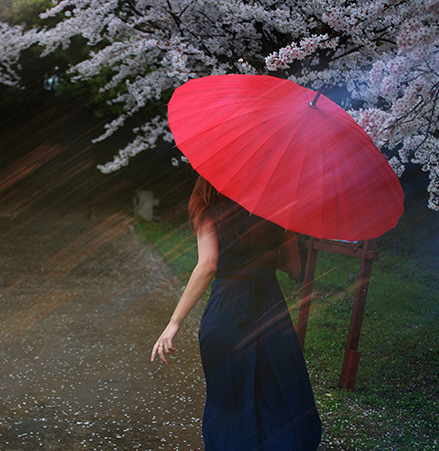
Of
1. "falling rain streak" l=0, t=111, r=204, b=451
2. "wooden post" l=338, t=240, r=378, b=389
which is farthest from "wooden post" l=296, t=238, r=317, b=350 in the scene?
"falling rain streak" l=0, t=111, r=204, b=451

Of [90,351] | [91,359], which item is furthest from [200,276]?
[90,351]

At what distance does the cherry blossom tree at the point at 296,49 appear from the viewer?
12.1ft

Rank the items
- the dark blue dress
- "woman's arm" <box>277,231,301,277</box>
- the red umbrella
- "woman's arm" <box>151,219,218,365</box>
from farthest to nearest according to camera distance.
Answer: "woman's arm" <box>277,231,301,277</box> < the dark blue dress < "woman's arm" <box>151,219,218,365</box> < the red umbrella

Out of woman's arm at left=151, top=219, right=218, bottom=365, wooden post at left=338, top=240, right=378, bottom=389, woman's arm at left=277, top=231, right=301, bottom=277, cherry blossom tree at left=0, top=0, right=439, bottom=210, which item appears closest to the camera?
woman's arm at left=151, top=219, right=218, bottom=365

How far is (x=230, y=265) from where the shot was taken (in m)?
2.47

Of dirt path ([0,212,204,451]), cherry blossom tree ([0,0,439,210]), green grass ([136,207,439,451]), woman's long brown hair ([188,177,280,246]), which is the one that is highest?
cherry blossom tree ([0,0,439,210])

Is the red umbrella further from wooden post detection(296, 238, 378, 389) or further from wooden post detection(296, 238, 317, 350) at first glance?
wooden post detection(296, 238, 317, 350)

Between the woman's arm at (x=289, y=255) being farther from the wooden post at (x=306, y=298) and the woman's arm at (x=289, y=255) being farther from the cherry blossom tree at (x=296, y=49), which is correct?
the wooden post at (x=306, y=298)

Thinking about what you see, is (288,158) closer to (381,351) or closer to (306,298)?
(306,298)

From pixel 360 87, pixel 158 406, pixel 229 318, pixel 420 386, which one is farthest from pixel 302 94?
pixel 360 87

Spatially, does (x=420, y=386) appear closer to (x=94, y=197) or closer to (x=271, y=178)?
(x=271, y=178)

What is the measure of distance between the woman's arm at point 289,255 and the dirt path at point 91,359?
153cm

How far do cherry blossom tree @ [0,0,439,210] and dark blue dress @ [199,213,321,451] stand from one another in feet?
5.25

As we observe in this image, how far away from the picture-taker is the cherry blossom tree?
3.69 metres
